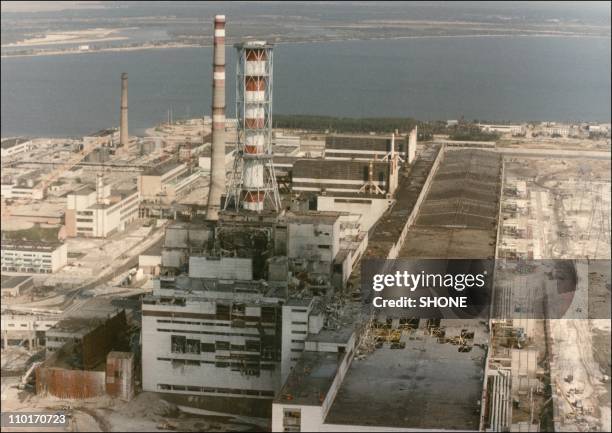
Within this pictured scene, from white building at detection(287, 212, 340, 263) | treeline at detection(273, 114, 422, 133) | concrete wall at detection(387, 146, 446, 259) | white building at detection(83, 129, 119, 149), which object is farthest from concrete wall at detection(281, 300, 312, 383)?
treeline at detection(273, 114, 422, 133)

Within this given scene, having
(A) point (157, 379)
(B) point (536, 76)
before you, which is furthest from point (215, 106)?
(B) point (536, 76)

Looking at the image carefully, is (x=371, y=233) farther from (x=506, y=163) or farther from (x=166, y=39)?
(x=506, y=163)

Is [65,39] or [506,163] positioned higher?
[65,39]

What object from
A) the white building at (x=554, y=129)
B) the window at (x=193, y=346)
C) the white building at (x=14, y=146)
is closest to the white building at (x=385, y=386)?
the window at (x=193, y=346)

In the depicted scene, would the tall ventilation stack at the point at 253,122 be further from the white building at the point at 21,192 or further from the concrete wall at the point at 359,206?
the white building at the point at 21,192

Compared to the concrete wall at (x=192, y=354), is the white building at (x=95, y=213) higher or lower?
higher

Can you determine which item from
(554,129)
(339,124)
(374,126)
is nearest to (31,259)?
(339,124)
